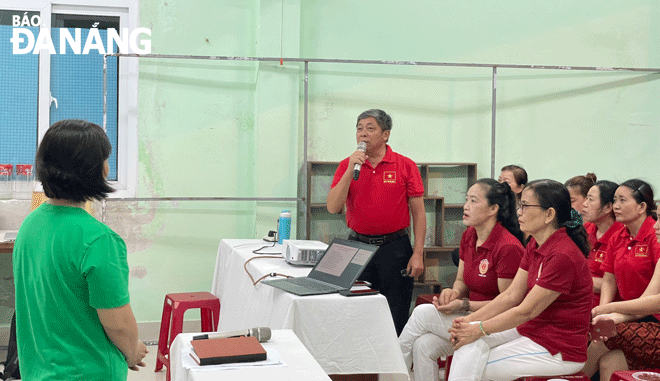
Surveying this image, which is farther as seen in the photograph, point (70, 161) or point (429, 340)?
point (429, 340)

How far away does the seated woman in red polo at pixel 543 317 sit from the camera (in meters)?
2.49

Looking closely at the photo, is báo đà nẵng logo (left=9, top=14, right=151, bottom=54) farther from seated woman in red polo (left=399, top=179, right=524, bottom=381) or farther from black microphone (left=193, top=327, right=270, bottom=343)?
black microphone (left=193, top=327, right=270, bottom=343)

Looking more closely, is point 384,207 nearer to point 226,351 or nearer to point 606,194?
point 606,194

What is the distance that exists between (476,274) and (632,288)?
0.78 meters

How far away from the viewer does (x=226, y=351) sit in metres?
1.76

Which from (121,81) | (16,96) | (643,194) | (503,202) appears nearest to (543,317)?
(503,202)

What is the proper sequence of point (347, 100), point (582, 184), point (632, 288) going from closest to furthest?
point (632, 288)
point (582, 184)
point (347, 100)

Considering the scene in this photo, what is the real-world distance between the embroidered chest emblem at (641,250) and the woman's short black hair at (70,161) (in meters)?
2.66

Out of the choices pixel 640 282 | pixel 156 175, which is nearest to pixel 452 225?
pixel 640 282

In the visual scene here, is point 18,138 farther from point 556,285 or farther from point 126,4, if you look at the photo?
point 556,285

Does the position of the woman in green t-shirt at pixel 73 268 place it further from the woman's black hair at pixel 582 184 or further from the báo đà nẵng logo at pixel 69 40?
the báo đà nẵng logo at pixel 69 40

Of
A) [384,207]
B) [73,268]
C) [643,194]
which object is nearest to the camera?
[73,268]

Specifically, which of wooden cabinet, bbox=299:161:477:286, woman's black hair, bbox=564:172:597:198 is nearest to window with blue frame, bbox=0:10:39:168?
wooden cabinet, bbox=299:161:477:286

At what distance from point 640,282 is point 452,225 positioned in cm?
189
